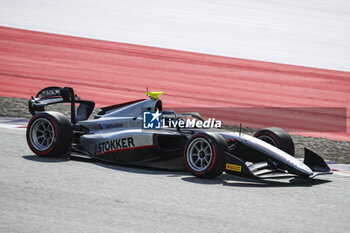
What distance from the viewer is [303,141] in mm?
11109

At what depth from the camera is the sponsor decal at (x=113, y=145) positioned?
8109 mm

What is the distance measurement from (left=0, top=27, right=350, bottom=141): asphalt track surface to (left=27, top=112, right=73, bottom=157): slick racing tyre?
17.1ft

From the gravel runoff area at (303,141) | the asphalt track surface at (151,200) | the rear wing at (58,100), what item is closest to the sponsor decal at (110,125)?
the asphalt track surface at (151,200)

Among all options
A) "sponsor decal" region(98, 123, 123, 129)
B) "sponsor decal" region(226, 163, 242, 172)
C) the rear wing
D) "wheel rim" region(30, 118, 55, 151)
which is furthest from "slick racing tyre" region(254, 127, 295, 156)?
"wheel rim" region(30, 118, 55, 151)

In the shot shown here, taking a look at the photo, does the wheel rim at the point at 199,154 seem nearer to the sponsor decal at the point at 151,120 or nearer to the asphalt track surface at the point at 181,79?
the sponsor decal at the point at 151,120

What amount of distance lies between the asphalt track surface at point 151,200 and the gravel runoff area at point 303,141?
1.79 meters

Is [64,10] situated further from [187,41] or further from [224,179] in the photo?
[224,179]

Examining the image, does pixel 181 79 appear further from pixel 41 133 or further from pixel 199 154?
pixel 199 154

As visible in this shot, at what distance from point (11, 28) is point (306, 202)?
18405 millimetres

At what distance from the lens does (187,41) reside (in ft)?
79.9

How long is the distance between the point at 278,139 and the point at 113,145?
87.6 inches

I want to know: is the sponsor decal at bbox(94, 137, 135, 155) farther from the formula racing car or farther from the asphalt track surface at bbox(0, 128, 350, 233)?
the asphalt track surface at bbox(0, 128, 350, 233)

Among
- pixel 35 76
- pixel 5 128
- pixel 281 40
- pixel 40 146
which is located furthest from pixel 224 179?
pixel 281 40

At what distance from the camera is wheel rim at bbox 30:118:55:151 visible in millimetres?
8438
